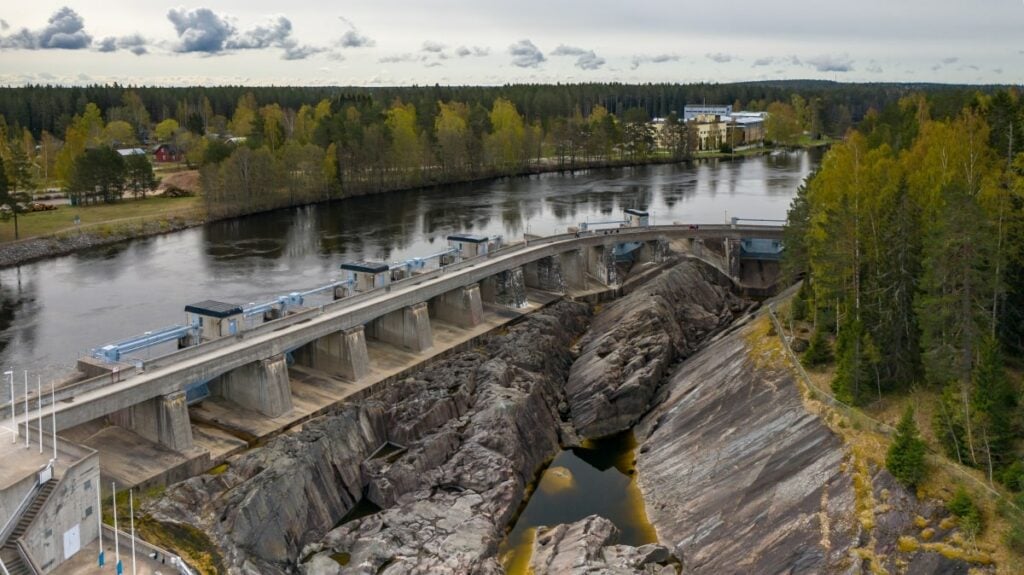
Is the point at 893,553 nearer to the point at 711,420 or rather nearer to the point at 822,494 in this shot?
the point at 822,494

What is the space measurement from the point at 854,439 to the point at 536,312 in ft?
102

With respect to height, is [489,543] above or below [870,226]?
below

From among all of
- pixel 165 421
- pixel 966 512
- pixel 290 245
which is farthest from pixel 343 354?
pixel 290 245

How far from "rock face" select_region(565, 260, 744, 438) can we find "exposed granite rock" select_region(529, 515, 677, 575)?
501 inches

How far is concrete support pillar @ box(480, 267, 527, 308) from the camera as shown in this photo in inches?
2566

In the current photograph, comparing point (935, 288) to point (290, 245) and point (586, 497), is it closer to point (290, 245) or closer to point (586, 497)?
point (586, 497)

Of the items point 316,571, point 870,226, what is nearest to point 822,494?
point 870,226

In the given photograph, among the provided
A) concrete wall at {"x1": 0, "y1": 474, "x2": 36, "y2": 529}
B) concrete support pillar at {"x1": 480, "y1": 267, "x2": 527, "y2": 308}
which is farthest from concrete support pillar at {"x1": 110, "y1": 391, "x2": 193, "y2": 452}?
concrete support pillar at {"x1": 480, "y1": 267, "x2": 527, "y2": 308}

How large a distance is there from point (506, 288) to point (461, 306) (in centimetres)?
573

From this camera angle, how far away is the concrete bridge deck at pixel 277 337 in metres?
38.4

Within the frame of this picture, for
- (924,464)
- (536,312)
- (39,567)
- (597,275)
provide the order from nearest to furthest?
(39,567), (924,464), (536,312), (597,275)

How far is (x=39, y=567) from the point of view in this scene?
28.6 metres

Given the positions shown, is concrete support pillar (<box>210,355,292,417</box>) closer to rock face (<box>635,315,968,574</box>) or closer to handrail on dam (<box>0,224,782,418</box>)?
handrail on dam (<box>0,224,782,418</box>)

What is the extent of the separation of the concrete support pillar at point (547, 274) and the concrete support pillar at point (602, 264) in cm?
408
